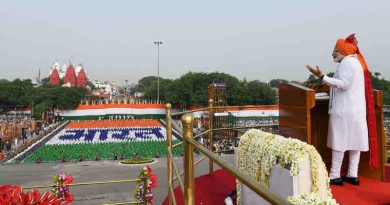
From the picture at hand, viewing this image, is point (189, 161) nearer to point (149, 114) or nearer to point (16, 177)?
point (16, 177)

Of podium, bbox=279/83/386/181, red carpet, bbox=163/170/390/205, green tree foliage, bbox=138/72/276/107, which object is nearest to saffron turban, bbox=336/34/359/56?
podium, bbox=279/83/386/181

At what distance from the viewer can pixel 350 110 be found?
3477 mm

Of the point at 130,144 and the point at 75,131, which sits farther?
the point at 75,131

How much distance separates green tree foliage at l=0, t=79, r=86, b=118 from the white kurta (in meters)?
48.4

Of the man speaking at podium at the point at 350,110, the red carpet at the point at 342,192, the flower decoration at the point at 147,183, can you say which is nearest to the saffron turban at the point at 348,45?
the man speaking at podium at the point at 350,110

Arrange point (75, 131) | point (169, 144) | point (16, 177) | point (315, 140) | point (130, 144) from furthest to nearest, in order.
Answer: point (75, 131) → point (130, 144) → point (16, 177) → point (315, 140) → point (169, 144)

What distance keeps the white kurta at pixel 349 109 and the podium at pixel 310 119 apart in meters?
0.25

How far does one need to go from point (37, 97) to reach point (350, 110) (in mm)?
53080

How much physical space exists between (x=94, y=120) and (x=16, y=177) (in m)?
35.6

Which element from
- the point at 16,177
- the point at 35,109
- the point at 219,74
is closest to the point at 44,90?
the point at 35,109

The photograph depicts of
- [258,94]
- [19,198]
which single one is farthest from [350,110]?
[258,94]

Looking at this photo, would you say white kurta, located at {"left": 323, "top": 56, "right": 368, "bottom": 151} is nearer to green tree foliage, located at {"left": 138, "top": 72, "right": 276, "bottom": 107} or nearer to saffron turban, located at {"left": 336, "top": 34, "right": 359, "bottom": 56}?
saffron turban, located at {"left": 336, "top": 34, "right": 359, "bottom": 56}

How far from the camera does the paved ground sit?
425 inches

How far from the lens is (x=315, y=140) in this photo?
424cm
